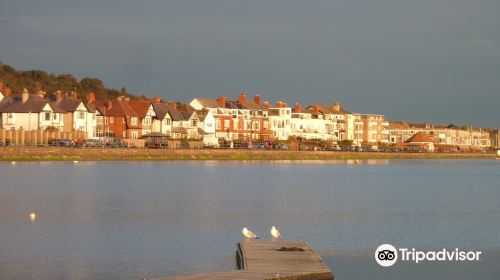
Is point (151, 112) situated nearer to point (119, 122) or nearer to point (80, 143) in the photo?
point (119, 122)

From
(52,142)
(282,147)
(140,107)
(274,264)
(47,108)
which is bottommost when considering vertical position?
(274,264)

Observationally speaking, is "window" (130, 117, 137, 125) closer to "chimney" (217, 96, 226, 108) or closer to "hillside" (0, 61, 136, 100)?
"chimney" (217, 96, 226, 108)

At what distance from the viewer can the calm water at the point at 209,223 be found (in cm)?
2825

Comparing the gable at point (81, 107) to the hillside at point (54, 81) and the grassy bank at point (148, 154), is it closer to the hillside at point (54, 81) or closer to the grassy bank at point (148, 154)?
the grassy bank at point (148, 154)

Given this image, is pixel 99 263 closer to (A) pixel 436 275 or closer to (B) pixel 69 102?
(A) pixel 436 275

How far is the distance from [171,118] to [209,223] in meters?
91.4


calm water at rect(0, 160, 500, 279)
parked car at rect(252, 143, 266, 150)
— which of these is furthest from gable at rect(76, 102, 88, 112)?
calm water at rect(0, 160, 500, 279)

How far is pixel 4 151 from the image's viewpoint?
91688mm

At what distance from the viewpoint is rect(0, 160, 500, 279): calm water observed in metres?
28.2

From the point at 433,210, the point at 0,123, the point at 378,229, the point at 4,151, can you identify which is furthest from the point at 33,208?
the point at 0,123

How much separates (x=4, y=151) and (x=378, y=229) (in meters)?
61.1

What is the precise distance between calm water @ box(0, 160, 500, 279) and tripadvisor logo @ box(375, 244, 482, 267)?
1.23 ft

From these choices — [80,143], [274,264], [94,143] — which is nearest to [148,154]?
[94,143]

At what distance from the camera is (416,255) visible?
30.9 m
